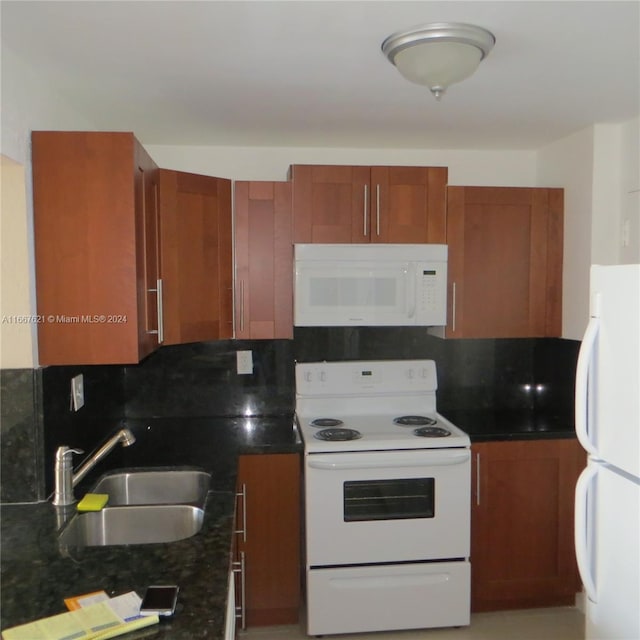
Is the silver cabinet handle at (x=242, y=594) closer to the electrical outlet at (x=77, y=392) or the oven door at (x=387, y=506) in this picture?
the oven door at (x=387, y=506)

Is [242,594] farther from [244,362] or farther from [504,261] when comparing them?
[504,261]

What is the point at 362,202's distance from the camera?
8.90 feet

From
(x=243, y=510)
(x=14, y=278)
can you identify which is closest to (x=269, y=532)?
(x=243, y=510)

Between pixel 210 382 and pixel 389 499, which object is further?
pixel 210 382

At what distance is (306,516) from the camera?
8.12ft

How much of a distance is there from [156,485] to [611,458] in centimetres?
161

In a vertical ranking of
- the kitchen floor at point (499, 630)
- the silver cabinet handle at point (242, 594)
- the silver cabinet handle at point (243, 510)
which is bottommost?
the kitchen floor at point (499, 630)

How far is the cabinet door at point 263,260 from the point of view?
272 cm

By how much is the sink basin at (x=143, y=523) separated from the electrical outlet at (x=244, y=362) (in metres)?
1.21

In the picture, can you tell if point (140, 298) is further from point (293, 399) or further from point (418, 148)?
point (418, 148)

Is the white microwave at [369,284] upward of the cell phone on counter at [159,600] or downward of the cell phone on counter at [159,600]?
upward

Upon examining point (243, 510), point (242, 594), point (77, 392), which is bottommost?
point (242, 594)

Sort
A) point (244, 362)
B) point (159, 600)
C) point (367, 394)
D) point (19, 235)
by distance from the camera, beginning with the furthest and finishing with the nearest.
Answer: point (244, 362) → point (367, 394) → point (19, 235) → point (159, 600)

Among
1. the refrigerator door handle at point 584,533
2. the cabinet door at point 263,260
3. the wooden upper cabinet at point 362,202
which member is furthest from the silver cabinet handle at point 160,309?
the refrigerator door handle at point 584,533
